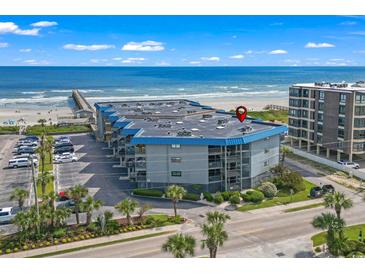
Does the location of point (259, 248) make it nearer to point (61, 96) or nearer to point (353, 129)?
point (353, 129)

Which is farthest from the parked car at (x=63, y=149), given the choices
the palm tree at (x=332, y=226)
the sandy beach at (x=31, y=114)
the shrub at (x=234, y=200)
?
the palm tree at (x=332, y=226)

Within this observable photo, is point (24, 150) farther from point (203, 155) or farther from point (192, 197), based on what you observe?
point (192, 197)

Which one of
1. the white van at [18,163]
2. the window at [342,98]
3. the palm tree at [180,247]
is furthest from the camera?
the white van at [18,163]

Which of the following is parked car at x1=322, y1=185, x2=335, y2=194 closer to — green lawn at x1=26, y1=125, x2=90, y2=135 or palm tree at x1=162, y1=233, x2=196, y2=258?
palm tree at x1=162, y1=233, x2=196, y2=258

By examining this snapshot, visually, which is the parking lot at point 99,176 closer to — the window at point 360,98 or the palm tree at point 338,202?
the palm tree at point 338,202

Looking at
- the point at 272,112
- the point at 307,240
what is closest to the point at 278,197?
the point at 307,240

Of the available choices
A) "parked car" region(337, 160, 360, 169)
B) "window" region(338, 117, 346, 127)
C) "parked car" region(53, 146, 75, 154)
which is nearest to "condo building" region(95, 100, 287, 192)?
"parked car" region(337, 160, 360, 169)
